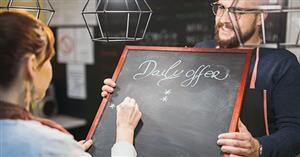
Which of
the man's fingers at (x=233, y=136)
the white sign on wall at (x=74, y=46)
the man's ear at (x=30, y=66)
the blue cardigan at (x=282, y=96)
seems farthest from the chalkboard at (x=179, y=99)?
the white sign on wall at (x=74, y=46)

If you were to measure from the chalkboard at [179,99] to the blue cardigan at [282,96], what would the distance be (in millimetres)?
279

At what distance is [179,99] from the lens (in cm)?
130

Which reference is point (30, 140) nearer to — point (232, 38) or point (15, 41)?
point (15, 41)

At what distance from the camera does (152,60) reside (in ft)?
4.74

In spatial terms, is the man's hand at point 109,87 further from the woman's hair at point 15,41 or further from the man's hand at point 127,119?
the woman's hair at point 15,41

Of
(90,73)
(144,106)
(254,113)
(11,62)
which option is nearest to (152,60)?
(144,106)

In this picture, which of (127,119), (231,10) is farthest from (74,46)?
(231,10)

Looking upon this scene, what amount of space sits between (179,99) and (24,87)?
20.8 inches

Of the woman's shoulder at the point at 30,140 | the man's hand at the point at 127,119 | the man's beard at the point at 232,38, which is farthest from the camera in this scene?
the man's beard at the point at 232,38

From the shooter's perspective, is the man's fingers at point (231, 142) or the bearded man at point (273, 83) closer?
the man's fingers at point (231, 142)

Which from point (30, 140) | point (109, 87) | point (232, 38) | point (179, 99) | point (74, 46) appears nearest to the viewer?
point (30, 140)

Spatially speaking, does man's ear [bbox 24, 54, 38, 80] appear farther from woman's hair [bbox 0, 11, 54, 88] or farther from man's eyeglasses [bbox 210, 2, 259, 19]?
man's eyeglasses [bbox 210, 2, 259, 19]

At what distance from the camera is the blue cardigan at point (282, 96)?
1416 mm

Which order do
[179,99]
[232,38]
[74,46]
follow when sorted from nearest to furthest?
[179,99] → [232,38] → [74,46]
